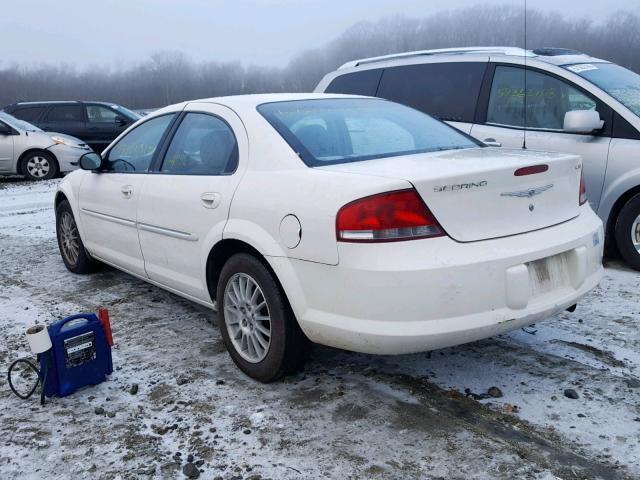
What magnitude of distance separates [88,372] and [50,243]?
13.3 feet

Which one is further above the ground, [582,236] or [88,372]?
[582,236]

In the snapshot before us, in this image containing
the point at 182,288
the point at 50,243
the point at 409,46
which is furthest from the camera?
the point at 409,46

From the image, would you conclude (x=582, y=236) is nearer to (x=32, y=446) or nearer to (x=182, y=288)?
(x=182, y=288)

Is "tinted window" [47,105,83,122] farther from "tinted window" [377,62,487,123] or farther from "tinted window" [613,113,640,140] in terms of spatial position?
"tinted window" [613,113,640,140]

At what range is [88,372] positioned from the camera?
321 centimetres

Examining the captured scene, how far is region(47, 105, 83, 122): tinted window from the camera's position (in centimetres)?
1534

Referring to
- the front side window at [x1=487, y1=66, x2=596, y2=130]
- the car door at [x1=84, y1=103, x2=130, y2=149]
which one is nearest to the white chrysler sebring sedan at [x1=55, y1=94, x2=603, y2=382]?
the front side window at [x1=487, y1=66, x2=596, y2=130]

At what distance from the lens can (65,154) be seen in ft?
41.7

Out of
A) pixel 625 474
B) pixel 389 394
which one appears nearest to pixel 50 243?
pixel 389 394

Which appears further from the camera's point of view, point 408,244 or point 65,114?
point 65,114

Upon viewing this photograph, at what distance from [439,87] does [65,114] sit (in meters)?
12.0

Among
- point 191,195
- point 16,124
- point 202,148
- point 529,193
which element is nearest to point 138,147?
point 202,148

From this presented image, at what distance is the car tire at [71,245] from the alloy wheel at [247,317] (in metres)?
2.36

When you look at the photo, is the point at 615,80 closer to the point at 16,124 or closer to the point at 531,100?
the point at 531,100
